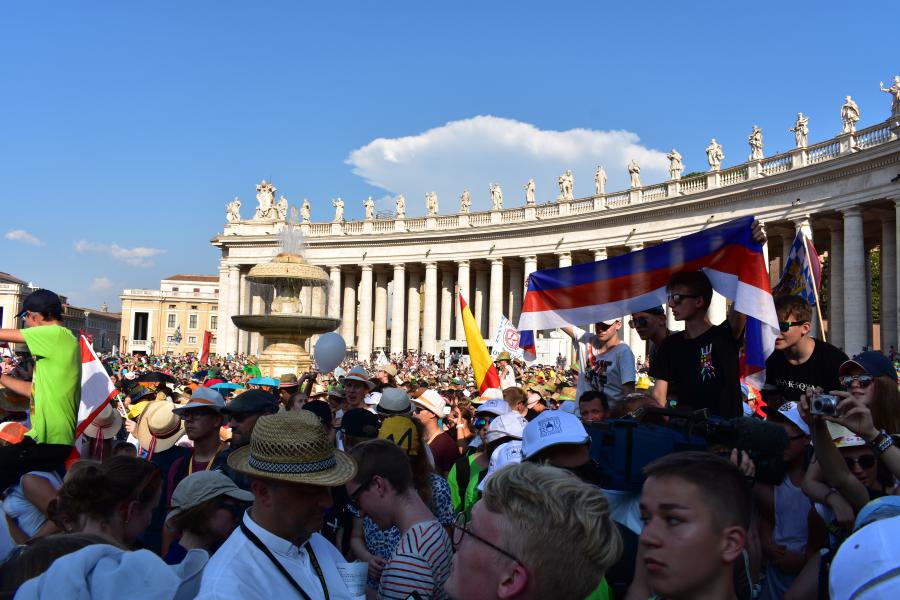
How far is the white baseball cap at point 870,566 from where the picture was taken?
2123 millimetres

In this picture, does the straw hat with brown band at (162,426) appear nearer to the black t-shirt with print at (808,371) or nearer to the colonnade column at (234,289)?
the black t-shirt with print at (808,371)

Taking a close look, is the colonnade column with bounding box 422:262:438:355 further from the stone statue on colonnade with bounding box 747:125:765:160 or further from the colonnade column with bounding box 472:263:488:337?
the stone statue on colonnade with bounding box 747:125:765:160

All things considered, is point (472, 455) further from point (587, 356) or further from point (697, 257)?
point (697, 257)

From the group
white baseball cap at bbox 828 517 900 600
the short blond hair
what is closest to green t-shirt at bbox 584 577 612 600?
the short blond hair

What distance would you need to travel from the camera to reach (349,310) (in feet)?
240

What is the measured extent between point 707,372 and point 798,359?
47.6 inches

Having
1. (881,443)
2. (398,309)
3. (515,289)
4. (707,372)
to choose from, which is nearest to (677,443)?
(881,443)

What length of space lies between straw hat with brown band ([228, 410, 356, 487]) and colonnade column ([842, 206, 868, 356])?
3676 centimetres

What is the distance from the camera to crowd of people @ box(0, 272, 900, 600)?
2.75 meters

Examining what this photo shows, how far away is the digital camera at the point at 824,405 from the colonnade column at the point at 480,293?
2493 inches

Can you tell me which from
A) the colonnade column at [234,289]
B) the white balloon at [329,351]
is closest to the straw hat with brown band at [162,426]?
the white balloon at [329,351]

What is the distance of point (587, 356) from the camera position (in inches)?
385

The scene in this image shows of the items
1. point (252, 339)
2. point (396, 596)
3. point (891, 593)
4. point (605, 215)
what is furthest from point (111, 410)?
point (252, 339)

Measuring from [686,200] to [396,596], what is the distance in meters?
46.1
